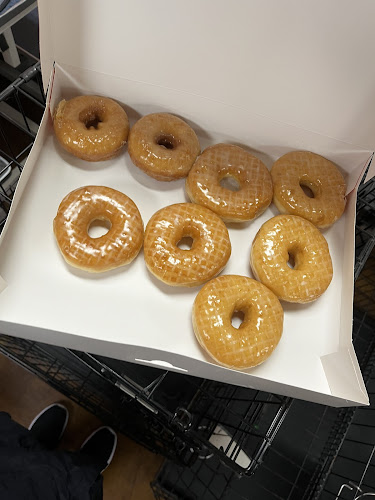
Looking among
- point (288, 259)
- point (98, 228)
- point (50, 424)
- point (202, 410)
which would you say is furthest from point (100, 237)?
point (50, 424)

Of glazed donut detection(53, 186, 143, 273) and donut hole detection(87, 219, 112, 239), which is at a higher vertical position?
glazed donut detection(53, 186, 143, 273)

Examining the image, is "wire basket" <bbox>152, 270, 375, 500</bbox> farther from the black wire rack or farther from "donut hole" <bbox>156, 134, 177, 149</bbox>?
"donut hole" <bbox>156, 134, 177, 149</bbox>

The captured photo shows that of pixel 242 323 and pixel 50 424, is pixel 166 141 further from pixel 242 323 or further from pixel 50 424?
pixel 50 424

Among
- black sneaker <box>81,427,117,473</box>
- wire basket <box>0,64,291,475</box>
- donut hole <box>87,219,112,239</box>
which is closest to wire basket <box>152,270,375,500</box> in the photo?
wire basket <box>0,64,291,475</box>

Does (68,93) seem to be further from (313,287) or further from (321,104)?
(313,287)

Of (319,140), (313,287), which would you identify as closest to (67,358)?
(313,287)
